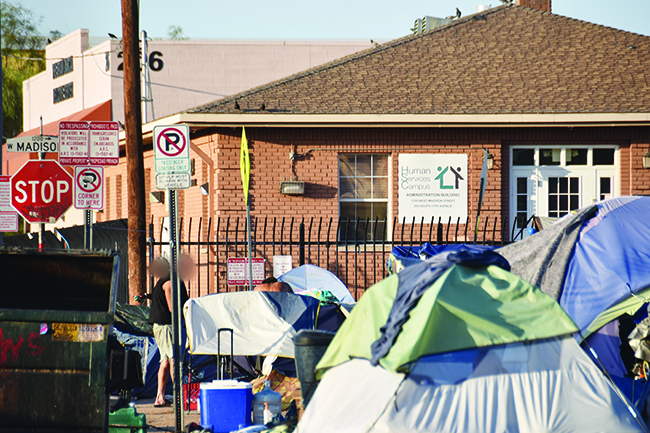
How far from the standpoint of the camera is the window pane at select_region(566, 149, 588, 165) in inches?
650

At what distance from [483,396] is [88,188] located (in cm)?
706

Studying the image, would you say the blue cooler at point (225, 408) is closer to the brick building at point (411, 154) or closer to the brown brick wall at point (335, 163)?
the brick building at point (411, 154)

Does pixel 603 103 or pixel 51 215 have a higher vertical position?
pixel 603 103

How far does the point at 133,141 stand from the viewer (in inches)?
496

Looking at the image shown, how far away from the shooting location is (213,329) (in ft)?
28.2

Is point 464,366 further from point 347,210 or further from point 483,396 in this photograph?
point 347,210

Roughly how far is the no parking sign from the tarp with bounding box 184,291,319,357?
8.58 ft

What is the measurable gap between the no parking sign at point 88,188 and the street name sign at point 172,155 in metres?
3.08

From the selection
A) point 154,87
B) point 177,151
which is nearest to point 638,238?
point 177,151

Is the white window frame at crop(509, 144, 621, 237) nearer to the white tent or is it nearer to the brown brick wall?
the brown brick wall

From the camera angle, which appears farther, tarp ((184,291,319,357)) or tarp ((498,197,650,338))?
tarp ((184,291,319,357))

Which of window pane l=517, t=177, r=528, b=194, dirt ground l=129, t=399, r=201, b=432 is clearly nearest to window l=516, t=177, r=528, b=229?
window pane l=517, t=177, r=528, b=194

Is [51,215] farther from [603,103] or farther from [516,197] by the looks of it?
[603,103]

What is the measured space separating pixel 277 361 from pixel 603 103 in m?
10.9
